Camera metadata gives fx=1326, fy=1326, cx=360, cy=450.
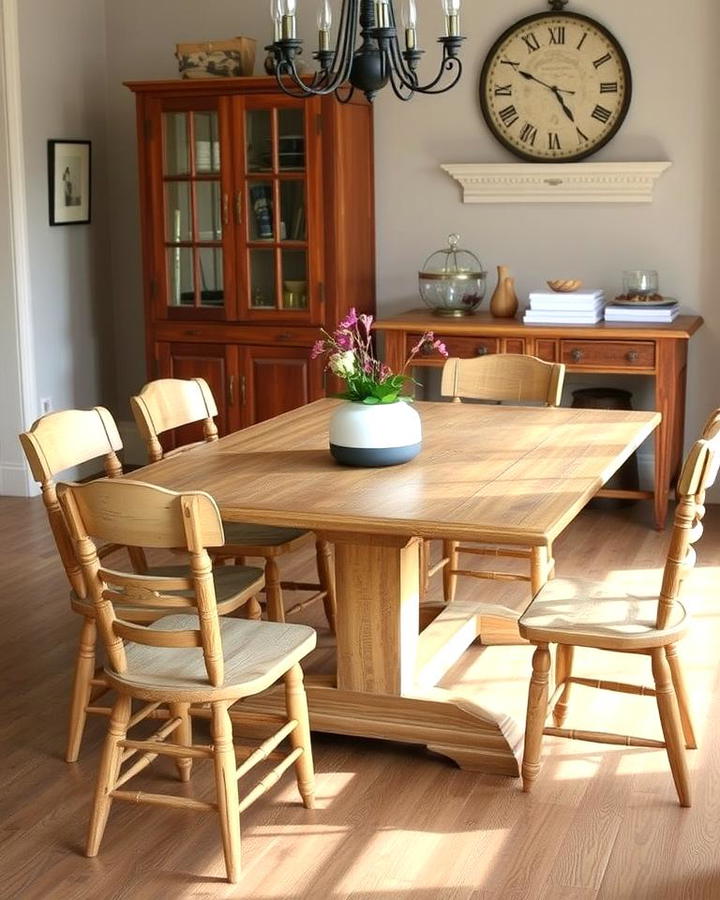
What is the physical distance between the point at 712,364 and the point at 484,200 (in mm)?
1229

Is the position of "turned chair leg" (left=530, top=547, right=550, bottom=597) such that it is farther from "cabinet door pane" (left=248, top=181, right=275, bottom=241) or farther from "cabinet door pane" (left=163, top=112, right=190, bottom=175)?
"cabinet door pane" (left=163, top=112, right=190, bottom=175)

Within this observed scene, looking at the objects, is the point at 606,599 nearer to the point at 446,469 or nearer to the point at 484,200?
the point at 446,469

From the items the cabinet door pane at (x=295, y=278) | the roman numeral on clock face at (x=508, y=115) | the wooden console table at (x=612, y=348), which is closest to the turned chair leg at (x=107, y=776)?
the wooden console table at (x=612, y=348)

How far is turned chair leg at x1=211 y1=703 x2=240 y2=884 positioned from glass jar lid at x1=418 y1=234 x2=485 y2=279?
3.42 m

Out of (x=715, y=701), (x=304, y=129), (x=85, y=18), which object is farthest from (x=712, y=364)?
(x=85, y=18)

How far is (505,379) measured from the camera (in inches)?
166

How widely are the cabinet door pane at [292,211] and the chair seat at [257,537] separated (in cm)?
227

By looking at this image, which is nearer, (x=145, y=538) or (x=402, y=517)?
(x=145, y=538)

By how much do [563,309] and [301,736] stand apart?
113 inches

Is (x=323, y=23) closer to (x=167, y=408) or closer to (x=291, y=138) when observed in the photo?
(x=167, y=408)

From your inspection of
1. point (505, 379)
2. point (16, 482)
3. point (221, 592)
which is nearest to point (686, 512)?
point (221, 592)

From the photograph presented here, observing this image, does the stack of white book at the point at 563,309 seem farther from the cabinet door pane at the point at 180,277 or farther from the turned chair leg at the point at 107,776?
the turned chair leg at the point at 107,776

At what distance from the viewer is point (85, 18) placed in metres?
6.29

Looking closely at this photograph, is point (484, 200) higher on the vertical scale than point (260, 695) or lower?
higher
